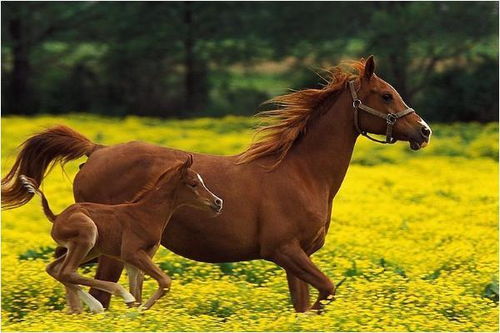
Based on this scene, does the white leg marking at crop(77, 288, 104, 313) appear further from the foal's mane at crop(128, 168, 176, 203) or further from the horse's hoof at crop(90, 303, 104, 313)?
the foal's mane at crop(128, 168, 176, 203)

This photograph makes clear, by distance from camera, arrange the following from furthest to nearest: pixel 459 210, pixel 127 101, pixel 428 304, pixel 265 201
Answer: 1. pixel 127 101
2. pixel 459 210
3. pixel 428 304
4. pixel 265 201

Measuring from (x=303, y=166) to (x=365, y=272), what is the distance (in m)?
2.77

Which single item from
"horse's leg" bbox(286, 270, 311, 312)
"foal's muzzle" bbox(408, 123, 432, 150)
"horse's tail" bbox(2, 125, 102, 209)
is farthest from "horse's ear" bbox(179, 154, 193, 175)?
"foal's muzzle" bbox(408, 123, 432, 150)

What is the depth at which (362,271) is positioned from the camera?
11.6 m

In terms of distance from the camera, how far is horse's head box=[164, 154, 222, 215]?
26.8 ft

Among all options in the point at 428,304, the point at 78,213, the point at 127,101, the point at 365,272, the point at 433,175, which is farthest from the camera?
the point at 127,101

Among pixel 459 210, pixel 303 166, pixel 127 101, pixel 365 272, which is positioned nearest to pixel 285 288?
pixel 365 272

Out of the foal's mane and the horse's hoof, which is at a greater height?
the foal's mane

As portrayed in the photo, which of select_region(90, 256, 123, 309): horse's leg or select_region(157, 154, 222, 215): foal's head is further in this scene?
select_region(90, 256, 123, 309): horse's leg

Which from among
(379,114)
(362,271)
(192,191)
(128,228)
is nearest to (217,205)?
(192,191)

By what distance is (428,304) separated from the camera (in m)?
10.1

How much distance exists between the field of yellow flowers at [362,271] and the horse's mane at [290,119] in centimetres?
48

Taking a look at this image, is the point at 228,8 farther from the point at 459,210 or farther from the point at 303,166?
the point at 303,166

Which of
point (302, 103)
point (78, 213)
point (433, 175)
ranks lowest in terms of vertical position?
point (433, 175)
